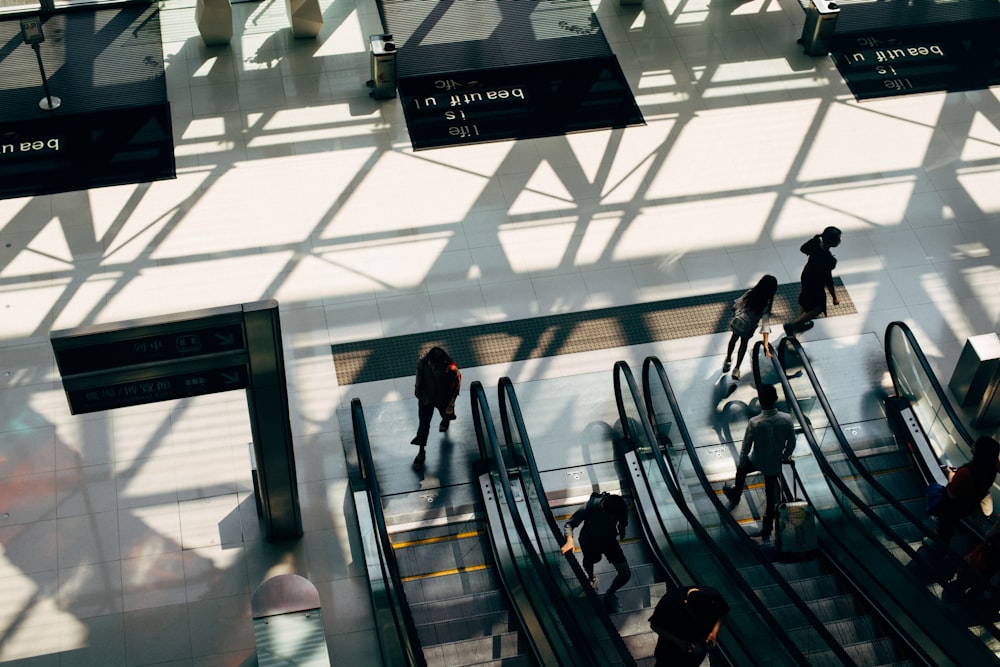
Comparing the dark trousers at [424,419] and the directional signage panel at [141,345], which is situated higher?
the dark trousers at [424,419]

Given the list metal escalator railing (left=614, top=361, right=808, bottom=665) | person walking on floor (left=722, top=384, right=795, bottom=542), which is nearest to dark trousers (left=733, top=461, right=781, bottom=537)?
person walking on floor (left=722, top=384, right=795, bottom=542)

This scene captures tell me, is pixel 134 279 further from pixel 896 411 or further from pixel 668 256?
pixel 896 411

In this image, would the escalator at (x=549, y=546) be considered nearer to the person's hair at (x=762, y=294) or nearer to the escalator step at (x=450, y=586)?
the escalator step at (x=450, y=586)

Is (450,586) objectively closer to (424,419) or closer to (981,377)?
(424,419)

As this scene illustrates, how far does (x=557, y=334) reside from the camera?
41.4ft

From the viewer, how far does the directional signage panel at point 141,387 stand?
8.49m

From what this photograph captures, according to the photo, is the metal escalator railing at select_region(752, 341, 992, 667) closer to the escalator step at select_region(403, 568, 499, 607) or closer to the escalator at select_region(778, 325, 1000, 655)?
the escalator at select_region(778, 325, 1000, 655)

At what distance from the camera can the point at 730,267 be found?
525 inches

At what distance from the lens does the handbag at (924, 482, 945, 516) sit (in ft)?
32.5

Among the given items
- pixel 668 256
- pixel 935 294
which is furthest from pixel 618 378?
pixel 935 294

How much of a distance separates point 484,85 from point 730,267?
13.1 ft

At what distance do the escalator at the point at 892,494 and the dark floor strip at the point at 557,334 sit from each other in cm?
114

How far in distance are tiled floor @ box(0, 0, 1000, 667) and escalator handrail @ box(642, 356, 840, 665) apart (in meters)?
1.55

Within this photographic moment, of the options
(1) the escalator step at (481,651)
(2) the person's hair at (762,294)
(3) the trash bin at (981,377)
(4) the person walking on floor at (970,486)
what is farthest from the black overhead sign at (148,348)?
(3) the trash bin at (981,377)
